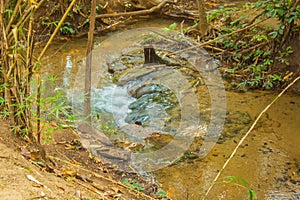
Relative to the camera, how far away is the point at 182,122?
455 cm

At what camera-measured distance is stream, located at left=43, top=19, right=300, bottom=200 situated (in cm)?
362

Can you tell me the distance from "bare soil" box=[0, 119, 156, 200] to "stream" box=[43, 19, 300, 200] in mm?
264

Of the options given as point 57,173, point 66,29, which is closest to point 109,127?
point 57,173

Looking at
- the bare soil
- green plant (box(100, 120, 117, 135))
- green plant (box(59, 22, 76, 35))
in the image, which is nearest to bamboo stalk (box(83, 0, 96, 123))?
the bare soil

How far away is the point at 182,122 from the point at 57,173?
90.5 inches

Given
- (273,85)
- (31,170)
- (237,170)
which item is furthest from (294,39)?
→ (31,170)

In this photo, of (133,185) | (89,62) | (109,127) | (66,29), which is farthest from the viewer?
(66,29)

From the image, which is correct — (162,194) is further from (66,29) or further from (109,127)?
(66,29)

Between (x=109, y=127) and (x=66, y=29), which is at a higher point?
(x=66, y=29)

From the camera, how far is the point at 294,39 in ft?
17.4

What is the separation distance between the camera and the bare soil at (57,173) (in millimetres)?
1944

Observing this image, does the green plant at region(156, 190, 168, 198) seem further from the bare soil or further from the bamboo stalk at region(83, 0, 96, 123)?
the bamboo stalk at region(83, 0, 96, 123)

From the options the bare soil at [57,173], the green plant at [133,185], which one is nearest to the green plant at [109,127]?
the bare soil at [57,173]

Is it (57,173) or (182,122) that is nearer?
(57,173)
